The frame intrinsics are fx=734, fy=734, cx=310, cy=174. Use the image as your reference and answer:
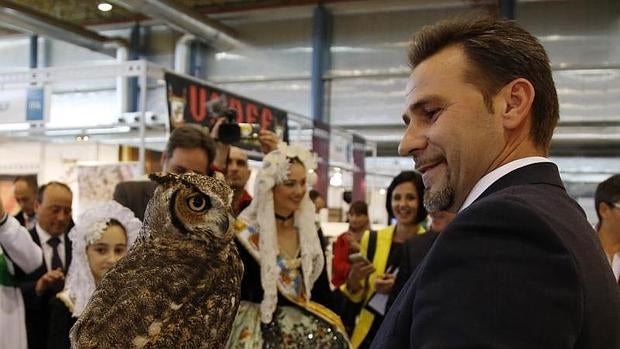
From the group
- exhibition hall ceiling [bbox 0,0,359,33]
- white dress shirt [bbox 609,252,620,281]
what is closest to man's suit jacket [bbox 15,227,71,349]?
white dress shirt [bbox 609,252,620,281]

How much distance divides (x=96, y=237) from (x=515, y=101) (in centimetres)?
129

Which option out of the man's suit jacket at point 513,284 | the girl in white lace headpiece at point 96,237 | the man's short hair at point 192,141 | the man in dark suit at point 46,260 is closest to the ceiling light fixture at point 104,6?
the man in dark suit at point 46,260

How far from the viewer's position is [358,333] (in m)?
2.95

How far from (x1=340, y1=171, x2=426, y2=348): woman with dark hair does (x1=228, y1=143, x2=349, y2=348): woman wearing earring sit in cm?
27

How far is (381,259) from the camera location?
3.04 m

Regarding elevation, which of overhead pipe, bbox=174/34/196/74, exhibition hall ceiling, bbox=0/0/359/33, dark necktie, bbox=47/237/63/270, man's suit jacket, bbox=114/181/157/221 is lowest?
dark necktie, bbox=47/237/63/270

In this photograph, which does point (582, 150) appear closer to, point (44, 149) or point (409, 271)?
point (44, 149)

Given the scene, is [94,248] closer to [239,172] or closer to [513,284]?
[239,172]

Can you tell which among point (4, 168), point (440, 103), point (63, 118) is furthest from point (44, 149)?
point (63, 118)

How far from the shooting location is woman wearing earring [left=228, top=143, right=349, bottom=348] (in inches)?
89.4

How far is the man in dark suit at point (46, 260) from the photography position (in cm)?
269

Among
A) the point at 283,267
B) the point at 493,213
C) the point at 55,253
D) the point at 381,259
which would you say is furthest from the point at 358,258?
the point at 493,213

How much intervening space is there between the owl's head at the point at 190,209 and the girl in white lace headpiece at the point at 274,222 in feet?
4.25

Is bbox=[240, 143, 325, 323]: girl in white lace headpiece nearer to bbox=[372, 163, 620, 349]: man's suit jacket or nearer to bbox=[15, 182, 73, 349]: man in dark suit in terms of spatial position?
bbox=[15, 182, 73, 349]: man in dark suit
